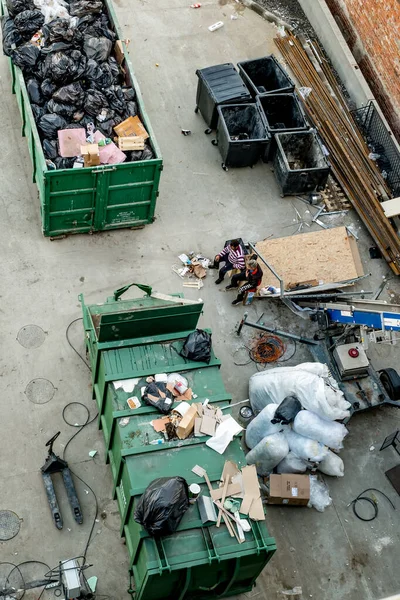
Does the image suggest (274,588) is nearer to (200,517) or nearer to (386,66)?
(200,517)

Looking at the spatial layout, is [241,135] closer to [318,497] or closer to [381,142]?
[381,142]

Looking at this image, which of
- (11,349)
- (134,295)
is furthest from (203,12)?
(11,349)

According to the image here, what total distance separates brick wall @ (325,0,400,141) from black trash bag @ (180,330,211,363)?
756 centimetres

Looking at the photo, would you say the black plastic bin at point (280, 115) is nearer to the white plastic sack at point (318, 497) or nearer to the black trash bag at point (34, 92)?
the black trash bag at point (34, 92)

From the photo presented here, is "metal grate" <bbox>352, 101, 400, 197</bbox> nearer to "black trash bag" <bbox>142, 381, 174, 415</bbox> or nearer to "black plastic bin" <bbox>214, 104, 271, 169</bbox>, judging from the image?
"black plastic bin" <bbox>214, 104, 271, 169</bbox>

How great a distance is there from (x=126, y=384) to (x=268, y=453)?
87.3 inches

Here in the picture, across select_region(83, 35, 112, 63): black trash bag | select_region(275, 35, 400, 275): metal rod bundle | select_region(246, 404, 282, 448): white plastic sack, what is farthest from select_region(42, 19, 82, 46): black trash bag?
select_region(246, 404, 282, 448): white plastic sack

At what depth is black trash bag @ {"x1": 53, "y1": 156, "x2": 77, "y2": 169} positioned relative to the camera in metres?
12.5

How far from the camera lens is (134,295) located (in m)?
12.5

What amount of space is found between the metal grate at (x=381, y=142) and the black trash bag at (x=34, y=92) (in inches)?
256

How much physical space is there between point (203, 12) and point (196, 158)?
4.50 m

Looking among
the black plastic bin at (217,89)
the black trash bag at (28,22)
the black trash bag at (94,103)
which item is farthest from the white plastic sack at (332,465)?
the black trash bag at (28,22)

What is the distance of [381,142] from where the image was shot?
15266 mm

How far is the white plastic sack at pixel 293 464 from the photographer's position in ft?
35.4
